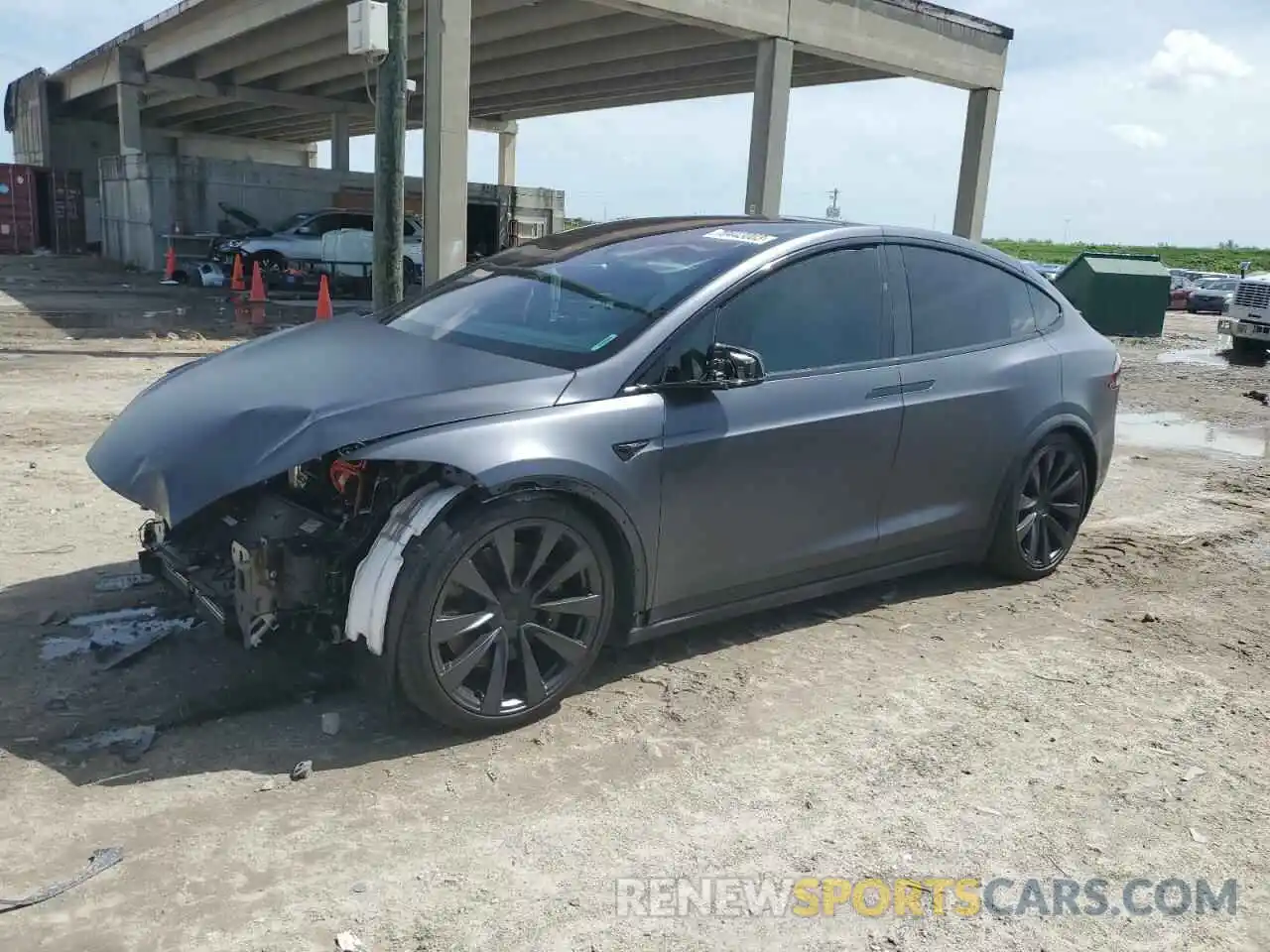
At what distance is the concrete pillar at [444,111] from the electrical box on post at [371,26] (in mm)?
4372

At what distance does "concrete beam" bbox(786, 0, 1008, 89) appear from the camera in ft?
62.7

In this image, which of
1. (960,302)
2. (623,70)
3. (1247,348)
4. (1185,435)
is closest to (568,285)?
(960,302)

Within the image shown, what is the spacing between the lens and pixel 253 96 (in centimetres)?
3238

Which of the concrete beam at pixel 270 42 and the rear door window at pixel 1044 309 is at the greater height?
the concrete beam at pixel 270 42

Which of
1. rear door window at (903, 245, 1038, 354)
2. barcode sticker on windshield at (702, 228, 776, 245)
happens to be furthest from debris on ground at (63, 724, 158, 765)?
rear door window at (903, 245, 1038, 354)

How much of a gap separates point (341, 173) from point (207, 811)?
2595 cm

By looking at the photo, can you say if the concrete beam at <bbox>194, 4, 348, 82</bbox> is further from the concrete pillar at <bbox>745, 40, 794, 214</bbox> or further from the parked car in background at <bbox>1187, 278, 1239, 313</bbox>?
the parked car in background at <bbox>1187, 278, 1239, 313</bbox>

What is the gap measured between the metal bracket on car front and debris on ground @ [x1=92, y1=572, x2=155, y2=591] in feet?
5.88

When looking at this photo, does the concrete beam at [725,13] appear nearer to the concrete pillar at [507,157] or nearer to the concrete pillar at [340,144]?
the concrete pillar at [340,144]

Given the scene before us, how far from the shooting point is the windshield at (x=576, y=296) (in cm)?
379

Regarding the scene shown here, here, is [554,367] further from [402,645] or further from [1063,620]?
[1063,620]

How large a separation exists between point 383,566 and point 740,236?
80.1 inches

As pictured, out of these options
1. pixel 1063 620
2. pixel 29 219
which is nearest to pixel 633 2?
pixel 1063 620

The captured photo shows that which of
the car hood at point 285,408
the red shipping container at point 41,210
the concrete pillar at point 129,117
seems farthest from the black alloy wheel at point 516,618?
the red shipping container at point 41,210
